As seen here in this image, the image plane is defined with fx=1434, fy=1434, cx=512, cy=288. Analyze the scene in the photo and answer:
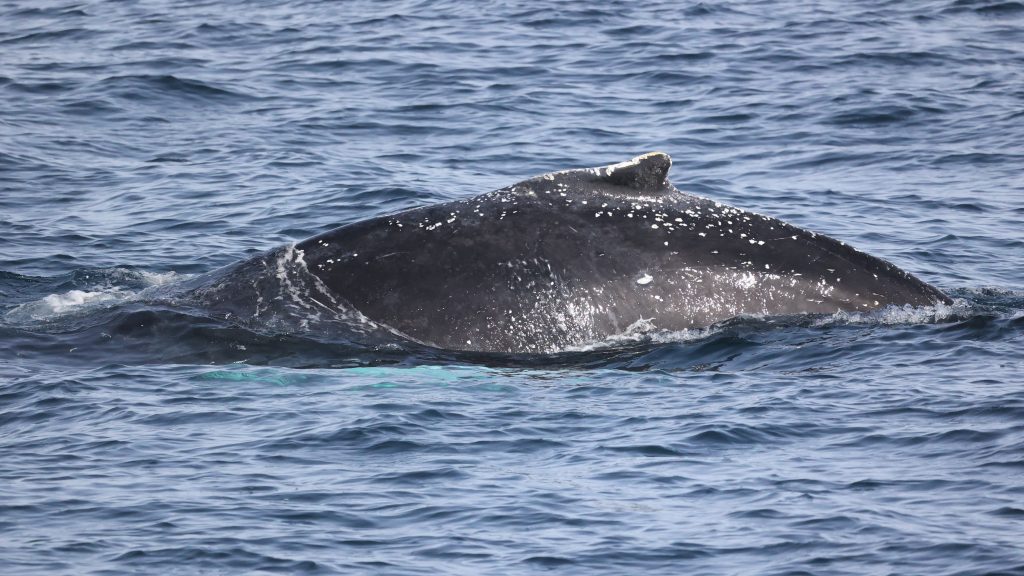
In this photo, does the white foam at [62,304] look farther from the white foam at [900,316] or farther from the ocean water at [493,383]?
the white foam at [900,316]

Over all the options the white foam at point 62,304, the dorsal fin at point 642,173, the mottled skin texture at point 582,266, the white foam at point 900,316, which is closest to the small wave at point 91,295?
the white foam at point 62,304

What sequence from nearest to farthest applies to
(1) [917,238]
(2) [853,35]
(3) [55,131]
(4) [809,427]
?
(4) [809,427], (1) [917,238], (3) [55,131], (2) [853,35]

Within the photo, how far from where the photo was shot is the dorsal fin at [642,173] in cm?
1380

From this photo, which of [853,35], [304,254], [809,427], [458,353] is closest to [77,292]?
[304,254]

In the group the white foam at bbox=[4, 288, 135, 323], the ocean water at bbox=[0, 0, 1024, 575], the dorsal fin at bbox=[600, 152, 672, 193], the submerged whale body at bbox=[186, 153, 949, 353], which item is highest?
the dorsal fin at bbox=[600, 152, 672, 193]

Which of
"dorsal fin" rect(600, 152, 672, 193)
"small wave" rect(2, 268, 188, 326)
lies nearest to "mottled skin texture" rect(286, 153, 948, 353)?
"dorsal fin" rect(600, 152, 672, 193)

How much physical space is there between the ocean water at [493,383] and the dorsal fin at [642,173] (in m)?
1.48

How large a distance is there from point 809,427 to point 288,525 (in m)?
4.53

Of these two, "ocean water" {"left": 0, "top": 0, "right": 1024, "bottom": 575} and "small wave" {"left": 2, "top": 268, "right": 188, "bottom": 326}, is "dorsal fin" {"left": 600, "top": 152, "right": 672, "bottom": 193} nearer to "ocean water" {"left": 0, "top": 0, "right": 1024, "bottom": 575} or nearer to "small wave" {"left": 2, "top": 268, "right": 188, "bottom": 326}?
"ocean water" {"left": 0, "top": 0, "right": 1024, "bottom": 575}

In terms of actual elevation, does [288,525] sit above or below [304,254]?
below

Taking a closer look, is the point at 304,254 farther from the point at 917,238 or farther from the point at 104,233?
the point at 917,238

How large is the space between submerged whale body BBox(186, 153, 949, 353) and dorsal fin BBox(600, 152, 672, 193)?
1 centimetres

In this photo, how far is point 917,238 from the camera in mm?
20109

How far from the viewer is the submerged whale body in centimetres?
1364
